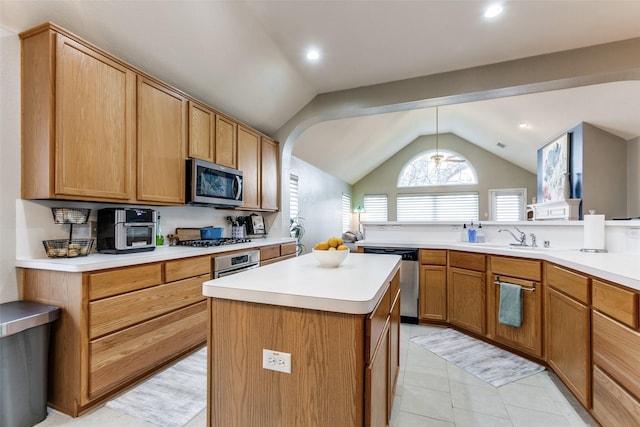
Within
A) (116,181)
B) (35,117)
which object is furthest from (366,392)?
(35,117)

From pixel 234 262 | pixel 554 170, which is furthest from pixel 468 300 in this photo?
pixel 554 170

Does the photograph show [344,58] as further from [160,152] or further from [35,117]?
[35,117]

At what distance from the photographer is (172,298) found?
221 centimetres

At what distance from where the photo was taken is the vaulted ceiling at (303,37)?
2.16 meters

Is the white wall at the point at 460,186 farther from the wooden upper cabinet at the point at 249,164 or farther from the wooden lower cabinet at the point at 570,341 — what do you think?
the wooden lower cabinet at the point at 570,341

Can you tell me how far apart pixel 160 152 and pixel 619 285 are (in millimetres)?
3187

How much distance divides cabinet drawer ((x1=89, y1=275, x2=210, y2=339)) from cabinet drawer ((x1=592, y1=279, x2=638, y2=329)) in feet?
8.89

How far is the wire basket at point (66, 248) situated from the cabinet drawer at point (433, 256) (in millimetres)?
3006

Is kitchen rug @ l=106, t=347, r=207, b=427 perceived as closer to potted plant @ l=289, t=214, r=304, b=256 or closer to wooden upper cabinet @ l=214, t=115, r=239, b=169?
wooden upper cabinet @ l=214, t=115, r=239, b=169

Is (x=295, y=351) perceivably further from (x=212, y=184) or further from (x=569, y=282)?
(x=212, y=184)

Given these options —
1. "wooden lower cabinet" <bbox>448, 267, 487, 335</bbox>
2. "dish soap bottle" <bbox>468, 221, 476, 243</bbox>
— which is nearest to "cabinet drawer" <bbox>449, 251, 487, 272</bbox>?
"wooden lower cabinet" <bbox>448, 267, 487, 335</bbox>

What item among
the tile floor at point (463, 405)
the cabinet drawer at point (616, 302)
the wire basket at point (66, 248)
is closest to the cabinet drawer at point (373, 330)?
the tile floor at point (463, 405)

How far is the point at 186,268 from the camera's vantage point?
236cm

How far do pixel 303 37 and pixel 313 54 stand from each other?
28 cm
